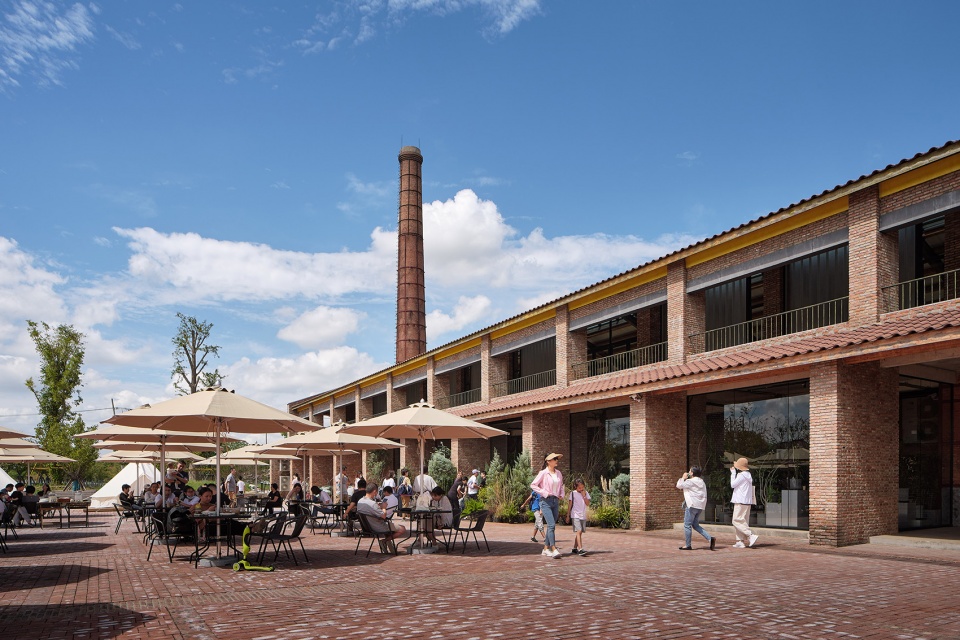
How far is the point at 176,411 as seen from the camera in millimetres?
11445

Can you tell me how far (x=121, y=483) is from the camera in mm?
34531

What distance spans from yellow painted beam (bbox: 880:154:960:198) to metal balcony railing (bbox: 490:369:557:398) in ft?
42.2

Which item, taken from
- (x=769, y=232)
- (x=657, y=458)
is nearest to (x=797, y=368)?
(x=769, y=232)

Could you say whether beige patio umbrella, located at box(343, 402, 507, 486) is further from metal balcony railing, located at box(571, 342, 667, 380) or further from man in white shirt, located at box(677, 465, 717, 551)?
metal balcony railing, located at box(571, 342, 667, 380)

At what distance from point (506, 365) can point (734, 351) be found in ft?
39.5

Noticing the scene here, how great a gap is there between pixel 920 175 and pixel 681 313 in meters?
6.73

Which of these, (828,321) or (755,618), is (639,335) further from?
(755,618)

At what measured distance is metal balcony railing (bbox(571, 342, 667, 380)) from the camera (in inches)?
922

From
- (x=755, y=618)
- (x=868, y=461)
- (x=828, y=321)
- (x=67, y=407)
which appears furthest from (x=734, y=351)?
(x=67, y=407)

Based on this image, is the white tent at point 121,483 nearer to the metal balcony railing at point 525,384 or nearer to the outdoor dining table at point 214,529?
the metal balcony railing at point 525,384

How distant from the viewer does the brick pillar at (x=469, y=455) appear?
94.1 feet

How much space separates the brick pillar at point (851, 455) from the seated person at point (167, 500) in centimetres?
1227

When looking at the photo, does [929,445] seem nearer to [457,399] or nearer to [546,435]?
[546,435]

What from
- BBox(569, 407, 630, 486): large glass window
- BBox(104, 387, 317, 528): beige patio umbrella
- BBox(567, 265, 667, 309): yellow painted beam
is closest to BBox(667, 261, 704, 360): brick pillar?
BBox(567, 265, 667, 309): yellow painted beam
